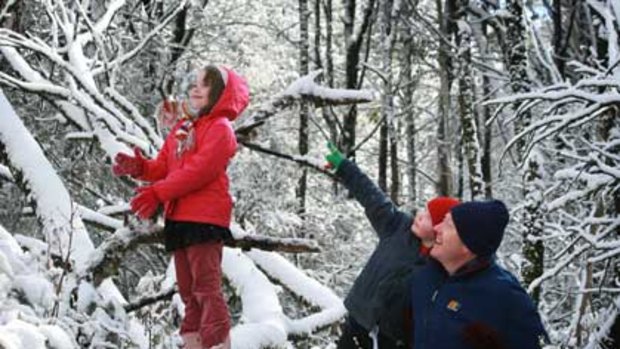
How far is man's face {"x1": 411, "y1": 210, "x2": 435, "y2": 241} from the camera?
13.4ft

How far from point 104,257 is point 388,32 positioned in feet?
42.9

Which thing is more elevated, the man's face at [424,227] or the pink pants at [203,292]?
the man's face at [424,227]

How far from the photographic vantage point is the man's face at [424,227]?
4.08 meters

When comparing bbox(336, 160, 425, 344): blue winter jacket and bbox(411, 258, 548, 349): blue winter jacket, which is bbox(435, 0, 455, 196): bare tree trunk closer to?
bbox(336, 160, 425, 344): blue winter jacket

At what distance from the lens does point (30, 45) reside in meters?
6.61

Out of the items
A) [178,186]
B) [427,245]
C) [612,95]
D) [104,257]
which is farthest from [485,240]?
[612,95]

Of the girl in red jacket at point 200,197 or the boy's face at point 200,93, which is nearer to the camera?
the girl in red jacket at point 200,197

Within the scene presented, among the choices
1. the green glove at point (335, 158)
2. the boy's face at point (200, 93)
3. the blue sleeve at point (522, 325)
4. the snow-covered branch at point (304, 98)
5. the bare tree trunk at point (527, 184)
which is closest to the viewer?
the blue sleeve at point (522, 325)

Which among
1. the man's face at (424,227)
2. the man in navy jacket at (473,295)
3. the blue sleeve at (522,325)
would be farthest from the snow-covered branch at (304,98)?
the blue sleeve at (522,325)

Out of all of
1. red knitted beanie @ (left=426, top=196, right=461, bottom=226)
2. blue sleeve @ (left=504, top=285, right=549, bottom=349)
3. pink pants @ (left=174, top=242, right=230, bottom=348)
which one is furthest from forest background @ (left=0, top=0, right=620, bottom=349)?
blue sleeve @ (left=504, top=285, right=549, bottom=349)

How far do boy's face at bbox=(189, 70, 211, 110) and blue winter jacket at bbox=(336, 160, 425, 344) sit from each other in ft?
3.61

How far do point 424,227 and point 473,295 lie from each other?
33.7 inches

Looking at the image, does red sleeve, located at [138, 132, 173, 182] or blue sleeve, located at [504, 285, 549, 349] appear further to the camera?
red sleeve, located at [138, 132, 173, 182]

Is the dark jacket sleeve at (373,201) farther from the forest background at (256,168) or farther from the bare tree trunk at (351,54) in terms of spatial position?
the bare tree trunk at (351,54)
